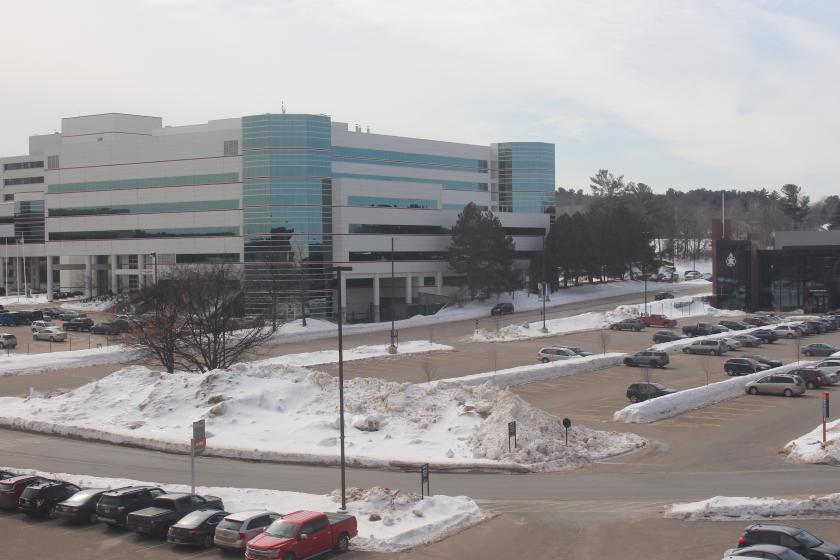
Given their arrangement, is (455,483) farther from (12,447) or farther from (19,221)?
(19,221)

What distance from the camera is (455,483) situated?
89.1 ft

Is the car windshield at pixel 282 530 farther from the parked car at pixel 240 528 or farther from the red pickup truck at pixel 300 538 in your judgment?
the parked car at pixel 240 528

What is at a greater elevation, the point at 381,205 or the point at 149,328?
the point at 381,205

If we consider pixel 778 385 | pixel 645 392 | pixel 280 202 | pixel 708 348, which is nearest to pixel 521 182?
pixel 280 202

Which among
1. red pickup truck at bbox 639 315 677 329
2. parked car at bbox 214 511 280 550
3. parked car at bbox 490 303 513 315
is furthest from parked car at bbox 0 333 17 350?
parked car at bbox 214 511 280 550

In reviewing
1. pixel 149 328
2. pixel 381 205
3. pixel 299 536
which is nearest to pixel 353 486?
pixel 299 536

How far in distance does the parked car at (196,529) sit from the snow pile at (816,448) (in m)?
19.2

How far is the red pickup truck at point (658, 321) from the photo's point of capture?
7462 centimetres

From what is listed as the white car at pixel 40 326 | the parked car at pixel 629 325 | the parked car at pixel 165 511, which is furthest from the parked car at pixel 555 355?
the white car at pixel 40 326

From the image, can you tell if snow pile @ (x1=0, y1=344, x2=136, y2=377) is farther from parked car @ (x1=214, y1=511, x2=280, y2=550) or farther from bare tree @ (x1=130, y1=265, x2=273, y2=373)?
parked car @ (x1=214, y1=511, x2=280, y2=550)

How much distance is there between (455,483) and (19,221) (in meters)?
115

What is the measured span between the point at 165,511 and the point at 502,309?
6644cm

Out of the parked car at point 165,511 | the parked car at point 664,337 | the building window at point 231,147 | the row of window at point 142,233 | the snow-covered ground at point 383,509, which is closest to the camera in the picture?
the snow-covered ground at point 383,509

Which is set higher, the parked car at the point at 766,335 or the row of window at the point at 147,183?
the row of window at the point at 147,183
